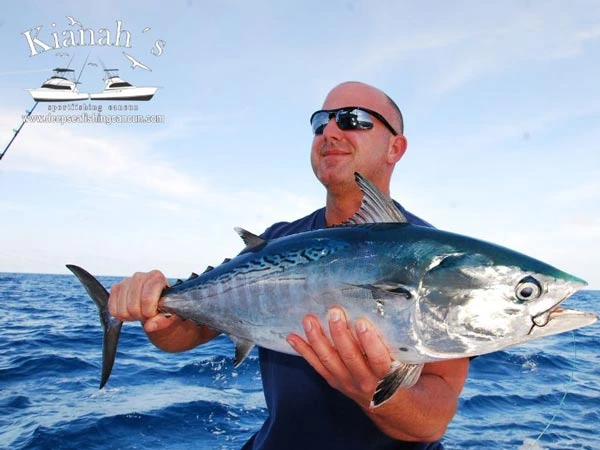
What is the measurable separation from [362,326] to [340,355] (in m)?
0.25

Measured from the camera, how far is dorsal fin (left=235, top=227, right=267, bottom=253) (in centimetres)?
323

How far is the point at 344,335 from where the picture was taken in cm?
245

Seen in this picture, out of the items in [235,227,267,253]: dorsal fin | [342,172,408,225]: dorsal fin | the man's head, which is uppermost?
the man's head

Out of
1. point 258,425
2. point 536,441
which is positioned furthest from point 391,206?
point 536,441

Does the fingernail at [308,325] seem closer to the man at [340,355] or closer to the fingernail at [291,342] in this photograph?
the man at [340,355]

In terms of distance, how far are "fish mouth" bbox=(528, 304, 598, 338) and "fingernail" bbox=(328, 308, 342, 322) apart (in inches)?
36.1

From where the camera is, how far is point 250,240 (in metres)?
3.31

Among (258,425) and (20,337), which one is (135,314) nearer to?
(258,425)

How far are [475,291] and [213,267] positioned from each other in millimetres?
1812

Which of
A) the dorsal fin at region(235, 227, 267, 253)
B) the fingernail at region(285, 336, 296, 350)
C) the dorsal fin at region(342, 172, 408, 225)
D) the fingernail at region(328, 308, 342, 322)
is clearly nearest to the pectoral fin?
the fingernail at region(328, 308, 342, 322)

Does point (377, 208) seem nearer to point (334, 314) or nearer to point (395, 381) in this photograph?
point (334, 314)

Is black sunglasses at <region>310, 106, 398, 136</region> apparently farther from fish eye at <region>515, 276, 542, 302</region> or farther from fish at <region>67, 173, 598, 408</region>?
fish eye at <region>515, 276, 542, 302</region>

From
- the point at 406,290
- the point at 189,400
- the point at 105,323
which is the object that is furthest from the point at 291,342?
the point at 189,400

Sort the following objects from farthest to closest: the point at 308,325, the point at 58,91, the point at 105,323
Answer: the point at 58,91 → the point at 105,323 → the point at 308,325
